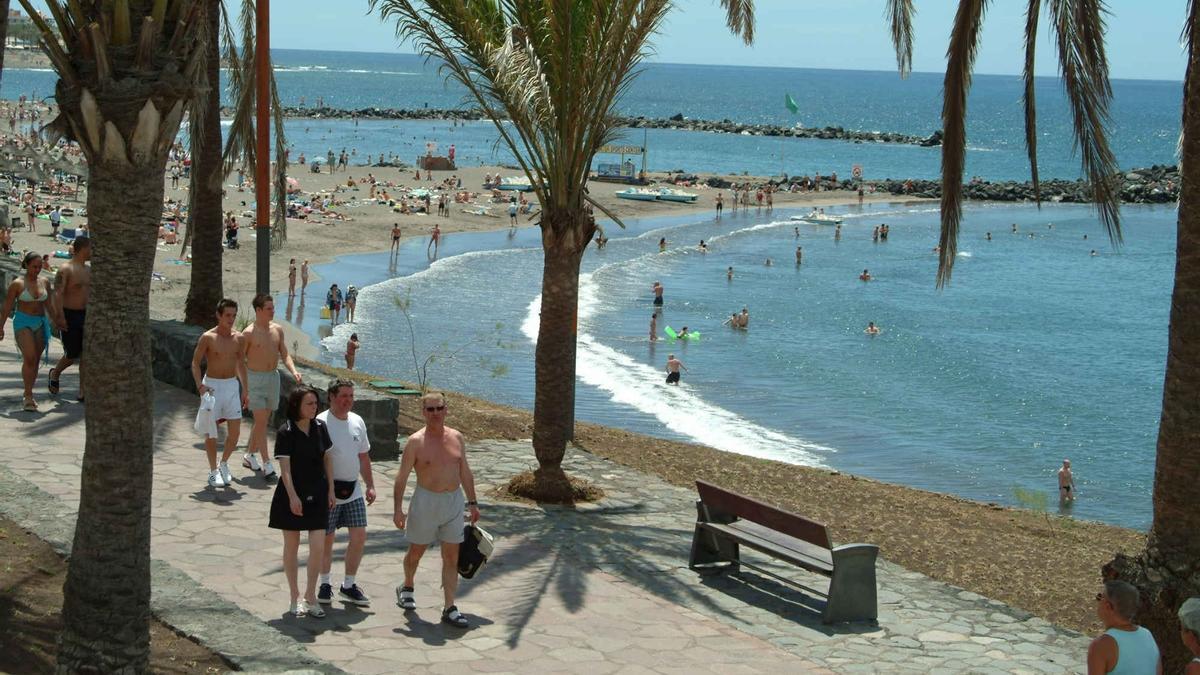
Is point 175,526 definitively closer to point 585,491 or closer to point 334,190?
point 585,491

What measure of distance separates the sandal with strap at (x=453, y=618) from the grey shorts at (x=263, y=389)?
3.28 meters

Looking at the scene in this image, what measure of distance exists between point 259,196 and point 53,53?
7796 millimetres

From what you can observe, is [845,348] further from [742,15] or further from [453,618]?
[453,618]

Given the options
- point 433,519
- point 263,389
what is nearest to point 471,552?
point 433,519

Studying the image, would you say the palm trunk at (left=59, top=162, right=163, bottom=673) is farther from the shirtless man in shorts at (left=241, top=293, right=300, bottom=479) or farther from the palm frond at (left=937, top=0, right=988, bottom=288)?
the palm frond at (left=937, top=0, right=988, bottom=288)

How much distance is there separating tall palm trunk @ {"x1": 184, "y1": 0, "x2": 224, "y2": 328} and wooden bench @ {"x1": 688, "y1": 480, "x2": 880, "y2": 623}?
26.3 ft

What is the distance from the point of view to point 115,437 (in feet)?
19.3

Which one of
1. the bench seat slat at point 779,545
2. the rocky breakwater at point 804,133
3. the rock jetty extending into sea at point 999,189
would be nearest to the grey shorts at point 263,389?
the bench seat slat at point 779,545

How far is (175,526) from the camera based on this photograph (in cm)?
906

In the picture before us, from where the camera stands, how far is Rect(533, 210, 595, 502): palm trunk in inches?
462

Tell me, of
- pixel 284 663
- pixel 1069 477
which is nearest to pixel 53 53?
pixel 284 663

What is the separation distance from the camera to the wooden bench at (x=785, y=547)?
350 inches

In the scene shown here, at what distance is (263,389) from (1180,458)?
649 centimetres

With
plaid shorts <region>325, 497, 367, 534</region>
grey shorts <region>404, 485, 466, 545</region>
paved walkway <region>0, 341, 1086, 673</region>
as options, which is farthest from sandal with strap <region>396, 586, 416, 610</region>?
plaid shorts <region>325, 497, 367, 534</region>
